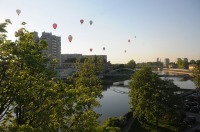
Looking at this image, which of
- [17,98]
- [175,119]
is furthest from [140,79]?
[17,98]

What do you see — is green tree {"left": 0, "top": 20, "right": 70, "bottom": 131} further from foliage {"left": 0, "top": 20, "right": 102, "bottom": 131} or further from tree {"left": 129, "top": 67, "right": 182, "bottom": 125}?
tree {"left": 129, "top": 67, "right": 182, "bottom": 125}

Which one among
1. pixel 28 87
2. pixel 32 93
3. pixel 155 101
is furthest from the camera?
pixel 155 101

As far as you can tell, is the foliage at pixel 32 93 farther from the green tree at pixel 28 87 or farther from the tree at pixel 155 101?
the tree at pixel 155 101

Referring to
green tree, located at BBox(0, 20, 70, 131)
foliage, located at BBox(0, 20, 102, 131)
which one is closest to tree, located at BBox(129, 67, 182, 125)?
foliage, located at BBox(0, 20, 102, 131)

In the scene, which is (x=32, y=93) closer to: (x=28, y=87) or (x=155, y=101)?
(x=28, y=87)

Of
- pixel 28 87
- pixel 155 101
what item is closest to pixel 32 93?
pixel 28 87

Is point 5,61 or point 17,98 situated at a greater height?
point 5,61

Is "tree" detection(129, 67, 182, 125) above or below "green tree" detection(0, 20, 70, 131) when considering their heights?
below

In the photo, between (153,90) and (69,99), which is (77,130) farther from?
(153,90)

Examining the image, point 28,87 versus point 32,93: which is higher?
point 28,87
